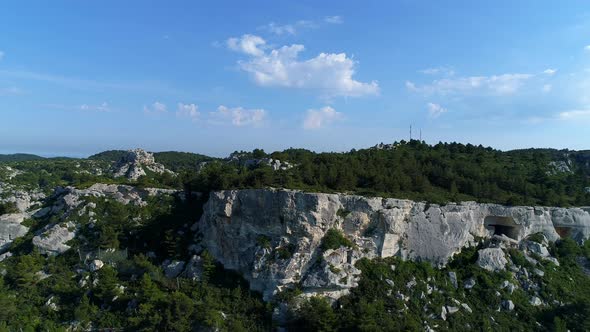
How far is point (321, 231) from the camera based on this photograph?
117 ft

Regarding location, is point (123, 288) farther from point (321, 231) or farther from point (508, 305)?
point (508, 305)

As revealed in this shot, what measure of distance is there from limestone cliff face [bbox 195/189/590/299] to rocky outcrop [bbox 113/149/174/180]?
43283mm

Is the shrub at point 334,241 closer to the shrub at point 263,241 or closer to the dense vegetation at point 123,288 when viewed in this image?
the shrub at point 263,241

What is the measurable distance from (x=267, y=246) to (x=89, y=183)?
2678 cm

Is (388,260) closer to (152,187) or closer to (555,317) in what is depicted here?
(555,317)

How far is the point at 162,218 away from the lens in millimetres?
44688

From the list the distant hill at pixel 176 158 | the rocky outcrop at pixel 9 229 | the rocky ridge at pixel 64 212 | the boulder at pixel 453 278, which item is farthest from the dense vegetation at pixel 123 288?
the distant hill at pixel 176 158

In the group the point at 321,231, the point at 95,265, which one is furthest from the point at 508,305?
the point at 95,265

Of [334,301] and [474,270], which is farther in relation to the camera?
[474,270]

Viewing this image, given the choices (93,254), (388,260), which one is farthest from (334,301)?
(93,254)

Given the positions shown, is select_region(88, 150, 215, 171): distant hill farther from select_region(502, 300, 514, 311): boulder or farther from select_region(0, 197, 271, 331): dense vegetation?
select_region(502, 300, 514, 311): boulder

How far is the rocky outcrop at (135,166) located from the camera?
78.1m

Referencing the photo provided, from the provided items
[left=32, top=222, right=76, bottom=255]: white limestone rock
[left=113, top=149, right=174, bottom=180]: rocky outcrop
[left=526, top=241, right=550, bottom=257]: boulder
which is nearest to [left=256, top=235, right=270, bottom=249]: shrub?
[left=32, top=222, right=76, bottom=255]: white limestone rock

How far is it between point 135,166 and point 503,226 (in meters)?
65.5
